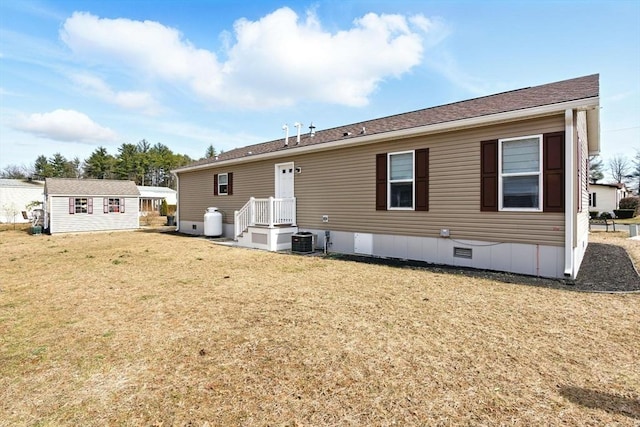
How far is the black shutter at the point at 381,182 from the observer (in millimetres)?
8836

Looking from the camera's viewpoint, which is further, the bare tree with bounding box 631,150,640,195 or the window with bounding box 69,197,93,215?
the bare tree with bounding box 631,150,640,195

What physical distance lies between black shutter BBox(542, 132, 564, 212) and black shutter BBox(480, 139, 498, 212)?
86 cm

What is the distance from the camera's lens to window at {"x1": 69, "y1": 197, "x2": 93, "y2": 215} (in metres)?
18.6

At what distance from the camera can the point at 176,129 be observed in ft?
76.5

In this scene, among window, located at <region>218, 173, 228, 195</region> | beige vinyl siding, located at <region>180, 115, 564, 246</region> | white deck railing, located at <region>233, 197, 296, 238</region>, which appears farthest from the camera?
window, located at <region>218, 173, 228, 195</region>

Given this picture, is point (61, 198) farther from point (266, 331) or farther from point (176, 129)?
point (266, 331)

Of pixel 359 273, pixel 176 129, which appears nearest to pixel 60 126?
pixel 176 129

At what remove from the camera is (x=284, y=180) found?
464 inches

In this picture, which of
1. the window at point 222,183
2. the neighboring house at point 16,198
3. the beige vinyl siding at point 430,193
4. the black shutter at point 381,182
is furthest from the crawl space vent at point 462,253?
the neighboring house at point 16,198

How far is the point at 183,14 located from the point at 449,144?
939 centimetres

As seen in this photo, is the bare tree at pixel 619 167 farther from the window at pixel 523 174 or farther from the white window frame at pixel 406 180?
the white window frame at pixel 406 180

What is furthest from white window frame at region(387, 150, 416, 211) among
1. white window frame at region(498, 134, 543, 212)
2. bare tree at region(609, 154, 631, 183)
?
bare tree at region(609, 154, 631, 183)

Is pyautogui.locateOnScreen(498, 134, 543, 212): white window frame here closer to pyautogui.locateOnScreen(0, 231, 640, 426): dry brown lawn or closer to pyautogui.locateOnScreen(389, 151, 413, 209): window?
pyautogui.locateOnScreen(0, 231, 640, 426): dry brown lawn

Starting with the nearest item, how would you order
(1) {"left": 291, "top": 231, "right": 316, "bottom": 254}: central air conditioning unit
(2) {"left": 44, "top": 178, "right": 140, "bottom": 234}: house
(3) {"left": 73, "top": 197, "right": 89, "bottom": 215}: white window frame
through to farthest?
(1) {"left": 291, "top": 231, "right": 316, "bottom": 254}: central air conditioning unit
(2) {"left": 44, "top": 178, "right": 140, "bottom": 234}: house
(3) {"left": 73, "top": 197, "right": 89, "bottom": 215}: white window frame
